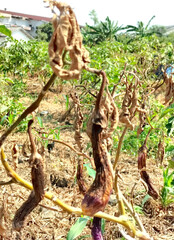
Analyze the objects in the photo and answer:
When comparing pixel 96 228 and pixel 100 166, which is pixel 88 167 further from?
pixel 100 166

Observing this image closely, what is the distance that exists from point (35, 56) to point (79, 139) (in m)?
5.77

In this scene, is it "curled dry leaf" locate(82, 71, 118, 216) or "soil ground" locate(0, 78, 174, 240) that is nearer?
"curled dry leaf" locate(82, 71, 118, 216)

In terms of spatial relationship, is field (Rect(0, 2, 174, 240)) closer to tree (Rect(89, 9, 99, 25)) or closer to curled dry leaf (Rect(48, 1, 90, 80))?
curled dry leaf (Rect(48, 1, 90, 80))

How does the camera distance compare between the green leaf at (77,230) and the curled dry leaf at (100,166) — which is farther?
the green leaf at (77,230)

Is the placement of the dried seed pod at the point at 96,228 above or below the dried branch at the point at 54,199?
below

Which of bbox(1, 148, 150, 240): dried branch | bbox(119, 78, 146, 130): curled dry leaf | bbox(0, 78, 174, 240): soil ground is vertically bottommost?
bbox(0, 78, 174, 240): soil ground

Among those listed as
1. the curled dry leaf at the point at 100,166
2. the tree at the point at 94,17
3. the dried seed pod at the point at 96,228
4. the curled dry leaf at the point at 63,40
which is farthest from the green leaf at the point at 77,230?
the tree at the point at 94,17

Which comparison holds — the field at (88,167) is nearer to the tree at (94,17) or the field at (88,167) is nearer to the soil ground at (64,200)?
the soil ground at (64,200)

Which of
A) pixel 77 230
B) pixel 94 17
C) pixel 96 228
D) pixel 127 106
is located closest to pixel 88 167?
pixel 77 230

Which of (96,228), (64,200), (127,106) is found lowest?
(64,200)

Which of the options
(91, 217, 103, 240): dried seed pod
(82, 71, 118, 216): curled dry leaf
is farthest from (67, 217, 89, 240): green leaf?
(82, 71, 118, 216): curled dry leaf

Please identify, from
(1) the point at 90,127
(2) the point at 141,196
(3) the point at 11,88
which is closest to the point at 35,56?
(3) the point at 11,88

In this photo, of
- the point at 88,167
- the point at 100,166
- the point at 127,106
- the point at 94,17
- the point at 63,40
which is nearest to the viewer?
the point at 63,40

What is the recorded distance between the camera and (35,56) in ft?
21.5
